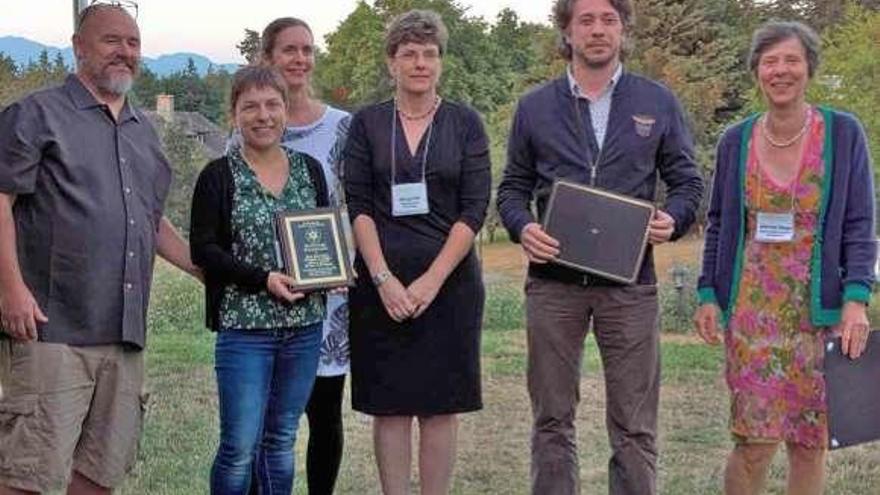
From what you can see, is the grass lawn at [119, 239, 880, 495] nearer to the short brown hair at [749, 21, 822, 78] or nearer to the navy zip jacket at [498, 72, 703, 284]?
the navy zip jacket at [498, 72, 703, 284]

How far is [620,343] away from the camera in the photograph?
3.54m

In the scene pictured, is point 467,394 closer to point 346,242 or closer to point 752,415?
point 346,242

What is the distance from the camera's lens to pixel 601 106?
3.52 meters

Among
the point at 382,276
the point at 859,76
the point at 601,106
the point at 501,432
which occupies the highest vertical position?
the point at 859,76

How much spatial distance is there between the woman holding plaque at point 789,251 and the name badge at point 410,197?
96cm

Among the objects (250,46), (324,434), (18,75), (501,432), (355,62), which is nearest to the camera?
(324,434)

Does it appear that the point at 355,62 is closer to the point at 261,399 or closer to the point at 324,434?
the point at 324,434

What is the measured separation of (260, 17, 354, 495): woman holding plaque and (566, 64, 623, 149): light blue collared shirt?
841mm

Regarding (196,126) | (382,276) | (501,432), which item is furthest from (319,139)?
(196,126)

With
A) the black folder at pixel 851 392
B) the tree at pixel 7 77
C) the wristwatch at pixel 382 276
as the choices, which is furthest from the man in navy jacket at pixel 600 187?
the tree at pixel 7 77

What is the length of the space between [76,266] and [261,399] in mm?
706

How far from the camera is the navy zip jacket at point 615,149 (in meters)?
3.48

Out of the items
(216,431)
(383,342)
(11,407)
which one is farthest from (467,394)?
(216,431)

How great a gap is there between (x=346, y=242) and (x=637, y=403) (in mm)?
1052
